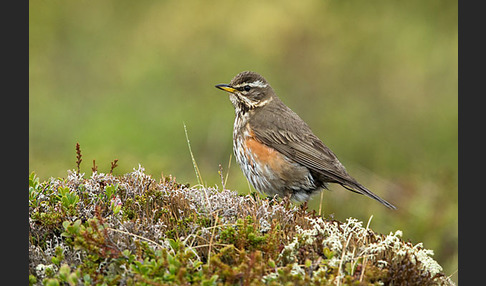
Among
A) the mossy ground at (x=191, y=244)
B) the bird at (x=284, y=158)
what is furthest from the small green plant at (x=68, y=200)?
the bird at (x=284, y=158)

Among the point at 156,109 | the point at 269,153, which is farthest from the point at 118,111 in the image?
the point at 269,153

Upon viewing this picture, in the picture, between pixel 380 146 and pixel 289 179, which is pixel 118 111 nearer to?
pixel 380 146

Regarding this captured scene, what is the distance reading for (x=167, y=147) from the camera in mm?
12641

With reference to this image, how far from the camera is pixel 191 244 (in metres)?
4.86

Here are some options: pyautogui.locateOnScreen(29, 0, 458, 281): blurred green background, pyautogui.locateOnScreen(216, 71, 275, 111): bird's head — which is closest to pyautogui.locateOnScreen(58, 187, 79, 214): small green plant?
pyautogui.locateOnScreen(216, 71, 275, 111): bird's head

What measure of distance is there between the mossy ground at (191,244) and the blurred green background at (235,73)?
5892mm

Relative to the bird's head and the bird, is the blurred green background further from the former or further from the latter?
the bird

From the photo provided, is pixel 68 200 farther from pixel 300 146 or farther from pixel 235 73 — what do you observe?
pixel 235 73

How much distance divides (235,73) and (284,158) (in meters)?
6.50

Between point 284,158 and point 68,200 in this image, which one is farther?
point 284,158

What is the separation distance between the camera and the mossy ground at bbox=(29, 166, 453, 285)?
444 centimetres

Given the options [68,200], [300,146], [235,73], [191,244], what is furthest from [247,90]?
[235,73]

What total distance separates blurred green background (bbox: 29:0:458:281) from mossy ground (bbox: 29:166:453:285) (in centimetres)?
589

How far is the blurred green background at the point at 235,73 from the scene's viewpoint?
12867mm
